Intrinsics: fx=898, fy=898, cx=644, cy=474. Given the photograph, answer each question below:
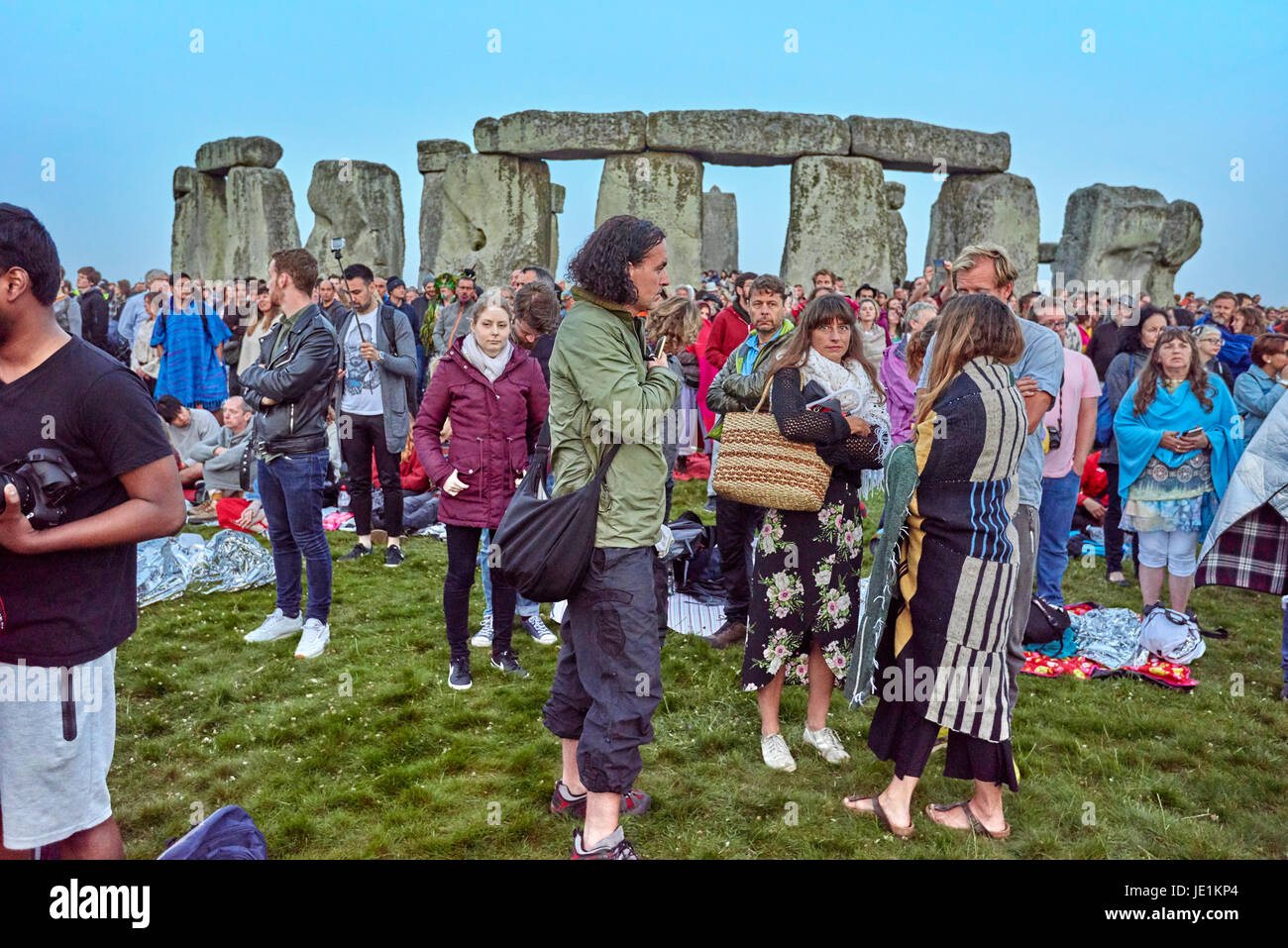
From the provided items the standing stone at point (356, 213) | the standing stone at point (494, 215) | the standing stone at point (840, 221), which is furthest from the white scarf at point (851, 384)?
the standing stone at point (356, 213)

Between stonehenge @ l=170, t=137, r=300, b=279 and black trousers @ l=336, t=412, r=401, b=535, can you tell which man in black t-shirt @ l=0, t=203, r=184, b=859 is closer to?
black trousers @ l=336, t=412, r=401, b=535

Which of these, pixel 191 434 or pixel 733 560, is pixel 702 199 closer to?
pixel 191 434

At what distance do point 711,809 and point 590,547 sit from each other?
1377mm

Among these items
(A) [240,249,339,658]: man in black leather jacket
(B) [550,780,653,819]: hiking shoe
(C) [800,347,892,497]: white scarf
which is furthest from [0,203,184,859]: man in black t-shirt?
(A) [240,249,339,658]: man in black leather jacket

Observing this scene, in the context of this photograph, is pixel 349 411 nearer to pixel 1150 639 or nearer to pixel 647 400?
pixel 647 400

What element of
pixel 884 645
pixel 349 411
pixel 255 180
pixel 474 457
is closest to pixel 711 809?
pixel 884 645

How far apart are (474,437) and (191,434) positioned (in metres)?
5.23

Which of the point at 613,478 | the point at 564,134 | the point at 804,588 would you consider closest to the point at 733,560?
the point at 804,588

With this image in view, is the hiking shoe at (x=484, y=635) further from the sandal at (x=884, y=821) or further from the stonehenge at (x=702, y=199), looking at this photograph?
the stonehenge at (x=702, y=199)

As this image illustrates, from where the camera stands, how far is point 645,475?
9.96 ft

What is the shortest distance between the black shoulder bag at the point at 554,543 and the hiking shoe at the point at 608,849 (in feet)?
2.81

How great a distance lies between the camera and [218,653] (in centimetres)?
520

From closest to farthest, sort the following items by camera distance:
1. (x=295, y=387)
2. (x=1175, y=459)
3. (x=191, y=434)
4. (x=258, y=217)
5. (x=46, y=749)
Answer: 1. (x=46, y=749)
2. (x=295, y=387)
3. (x=1175, y=459)
4. (x=191, y=434)
5. (x=258, y=217)

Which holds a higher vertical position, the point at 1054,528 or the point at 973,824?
the point at 1054,528
